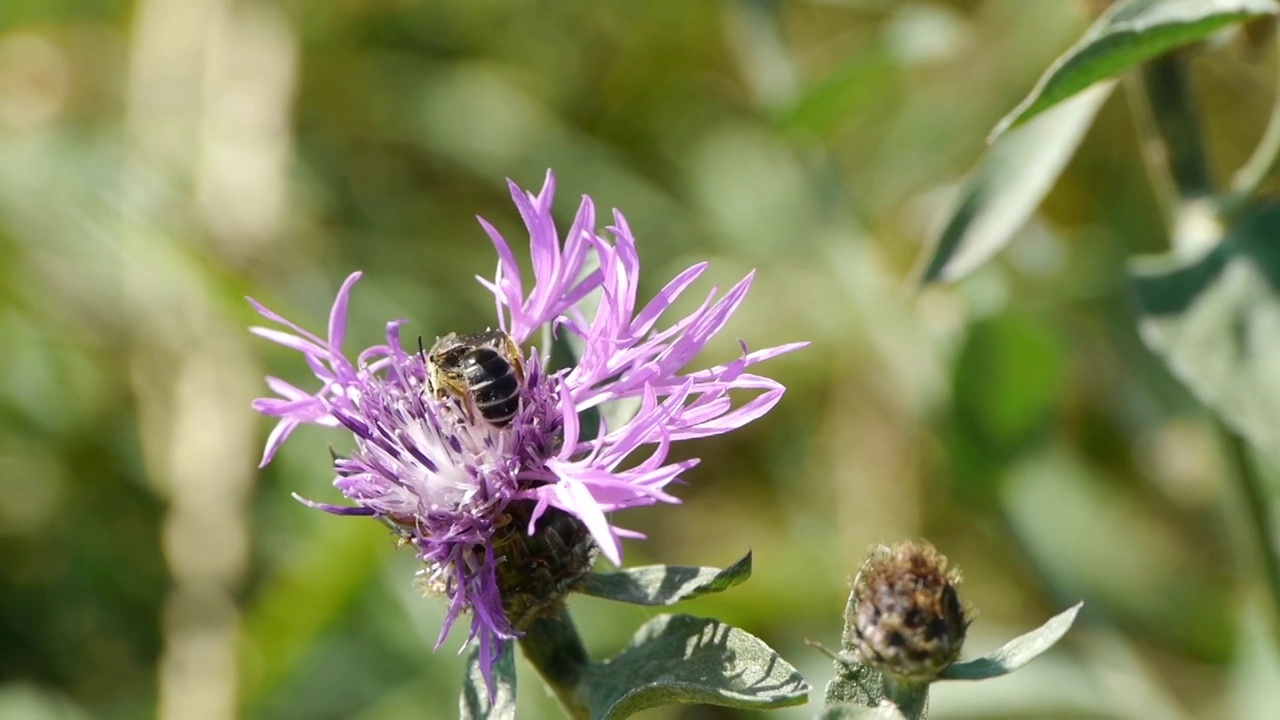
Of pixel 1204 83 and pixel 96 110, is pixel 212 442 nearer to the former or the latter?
pixel 96 110

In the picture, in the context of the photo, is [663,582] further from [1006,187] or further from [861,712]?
[1006,187]

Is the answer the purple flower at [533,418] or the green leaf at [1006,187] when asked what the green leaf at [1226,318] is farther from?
the purple flower at [533,418]

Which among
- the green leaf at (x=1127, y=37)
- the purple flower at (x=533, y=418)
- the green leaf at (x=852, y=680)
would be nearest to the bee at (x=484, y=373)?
the purple flower at (x=533, y=418)

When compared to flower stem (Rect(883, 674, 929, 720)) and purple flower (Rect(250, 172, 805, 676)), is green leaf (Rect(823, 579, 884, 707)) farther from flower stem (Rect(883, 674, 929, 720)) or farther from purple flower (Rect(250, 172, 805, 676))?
purple flower (Rect(250, 172, 805, 676))

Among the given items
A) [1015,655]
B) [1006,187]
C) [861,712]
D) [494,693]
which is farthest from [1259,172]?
[494,693]

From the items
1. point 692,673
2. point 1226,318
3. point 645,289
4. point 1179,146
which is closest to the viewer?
point 692,673

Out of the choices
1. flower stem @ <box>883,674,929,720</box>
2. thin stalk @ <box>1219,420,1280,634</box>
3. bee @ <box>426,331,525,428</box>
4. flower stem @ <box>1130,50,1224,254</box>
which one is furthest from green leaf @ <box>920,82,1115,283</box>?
flower stem @ <box>883,674,929,720</box>

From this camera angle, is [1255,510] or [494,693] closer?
[494,693]
